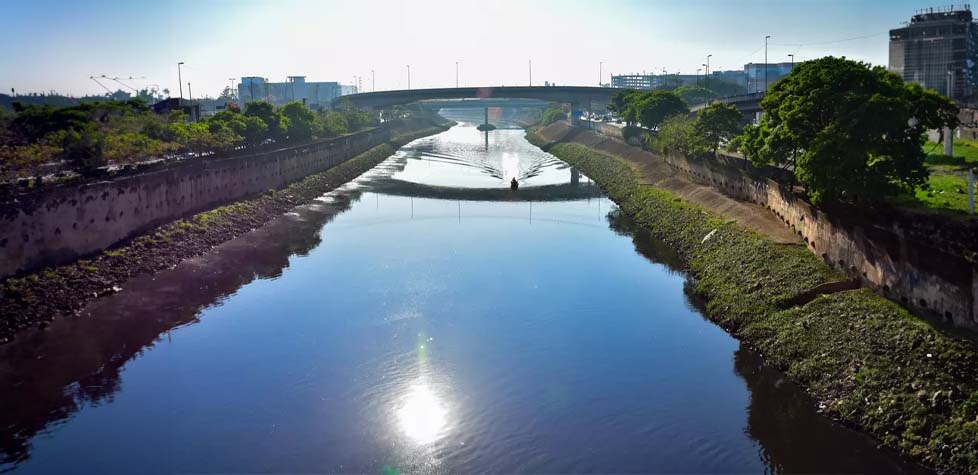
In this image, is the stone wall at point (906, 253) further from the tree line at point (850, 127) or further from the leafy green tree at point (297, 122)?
the leafy green tree at point (297, 122)

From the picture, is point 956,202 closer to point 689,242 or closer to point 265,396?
point 689,242

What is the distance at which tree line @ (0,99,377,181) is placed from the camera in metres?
56.8

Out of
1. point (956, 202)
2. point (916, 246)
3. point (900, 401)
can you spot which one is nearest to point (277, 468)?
point (900, 401)

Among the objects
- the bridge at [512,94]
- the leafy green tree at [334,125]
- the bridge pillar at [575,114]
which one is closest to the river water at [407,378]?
the leafy green tree at [334,125]

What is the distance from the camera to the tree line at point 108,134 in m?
56.8

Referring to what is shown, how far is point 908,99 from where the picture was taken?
120ft

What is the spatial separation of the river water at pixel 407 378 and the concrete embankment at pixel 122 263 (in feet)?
4.84

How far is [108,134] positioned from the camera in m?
69.4

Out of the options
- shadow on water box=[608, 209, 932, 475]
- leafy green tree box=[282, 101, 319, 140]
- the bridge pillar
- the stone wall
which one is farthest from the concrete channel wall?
the bridge pillar

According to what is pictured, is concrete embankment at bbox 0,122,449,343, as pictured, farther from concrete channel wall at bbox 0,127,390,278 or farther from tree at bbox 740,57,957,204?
tree at bbox 740,57,957,204

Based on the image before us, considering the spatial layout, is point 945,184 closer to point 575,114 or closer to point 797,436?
point 797,436

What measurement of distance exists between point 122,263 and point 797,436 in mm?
41424

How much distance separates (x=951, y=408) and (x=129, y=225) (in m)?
51.2

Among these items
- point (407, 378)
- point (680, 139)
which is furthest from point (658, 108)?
point (407, 378)
